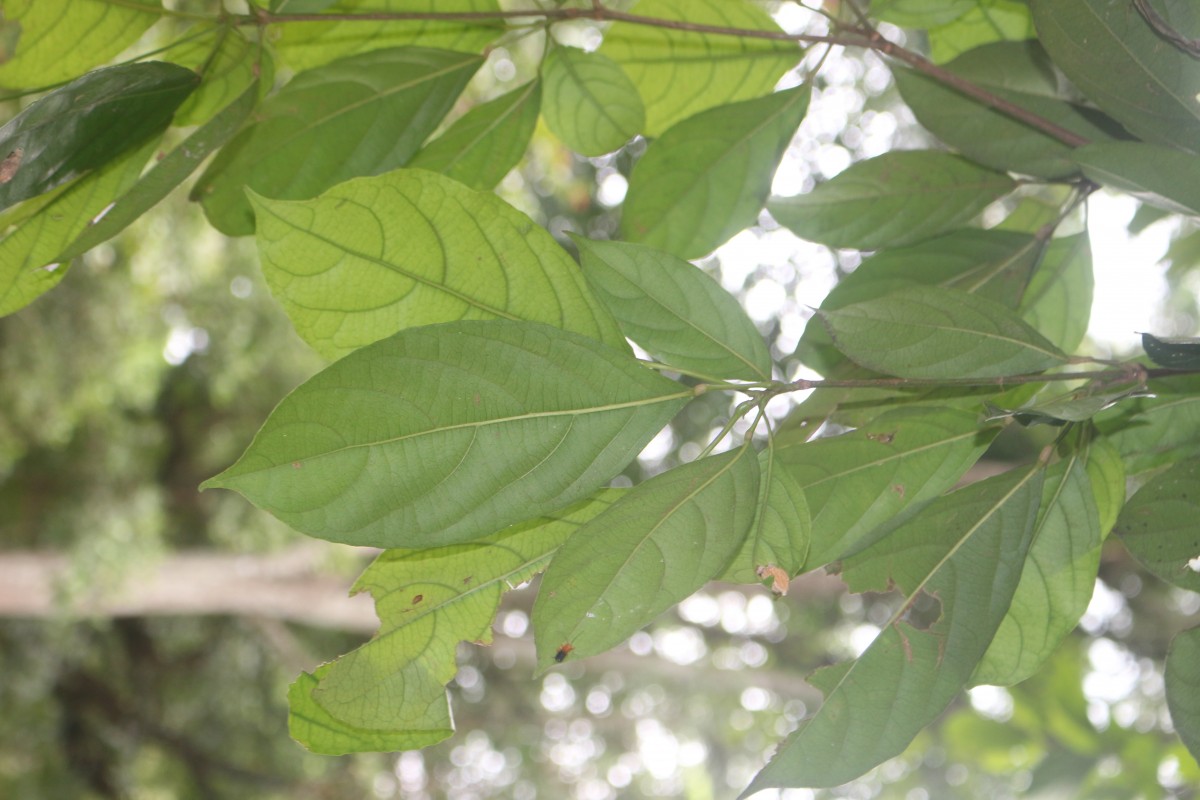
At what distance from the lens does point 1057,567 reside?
513 millimetres

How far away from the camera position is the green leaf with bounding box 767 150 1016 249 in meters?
0.63

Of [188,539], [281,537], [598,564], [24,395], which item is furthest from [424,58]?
[188,539]

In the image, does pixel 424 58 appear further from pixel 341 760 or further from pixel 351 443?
pixel 341 760

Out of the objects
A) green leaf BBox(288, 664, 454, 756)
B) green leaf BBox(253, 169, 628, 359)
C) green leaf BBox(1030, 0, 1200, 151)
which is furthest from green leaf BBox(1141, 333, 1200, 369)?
green leaf BBox(288, 664, 454, 756)

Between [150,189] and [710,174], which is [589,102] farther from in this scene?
[150,189]

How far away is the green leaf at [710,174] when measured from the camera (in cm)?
65

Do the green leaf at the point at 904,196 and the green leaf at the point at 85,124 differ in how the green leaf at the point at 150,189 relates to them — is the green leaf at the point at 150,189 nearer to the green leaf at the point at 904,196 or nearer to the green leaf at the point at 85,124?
the green leaf at the point at 85,124

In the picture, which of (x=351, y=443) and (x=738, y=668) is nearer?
(x=351, y=443)

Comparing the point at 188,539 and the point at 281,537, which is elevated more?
the point at 281,537

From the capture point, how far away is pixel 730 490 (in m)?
0.43

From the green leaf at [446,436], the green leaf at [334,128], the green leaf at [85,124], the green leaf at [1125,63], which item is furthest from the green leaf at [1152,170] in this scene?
the green leaf at [85,124]

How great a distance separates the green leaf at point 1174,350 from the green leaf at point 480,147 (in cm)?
39

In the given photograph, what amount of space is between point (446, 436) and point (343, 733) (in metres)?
0.16

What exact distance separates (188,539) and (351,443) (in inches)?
175
